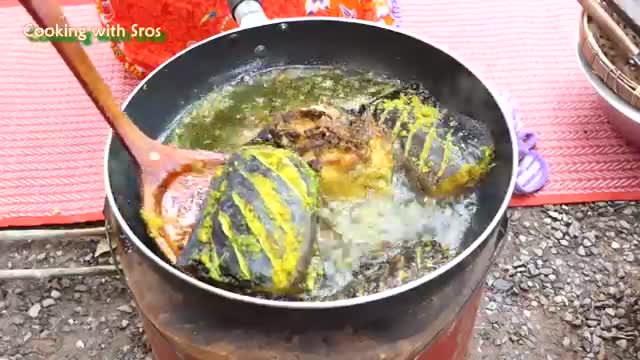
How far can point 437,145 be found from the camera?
4.30 feet

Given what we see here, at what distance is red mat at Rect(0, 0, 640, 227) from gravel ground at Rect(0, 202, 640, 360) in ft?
0.28

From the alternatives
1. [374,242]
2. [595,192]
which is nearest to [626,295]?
[595,192]

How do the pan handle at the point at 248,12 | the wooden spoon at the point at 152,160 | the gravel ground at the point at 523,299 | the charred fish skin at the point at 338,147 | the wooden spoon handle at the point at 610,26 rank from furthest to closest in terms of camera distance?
the wooden spoon handle at the point at 610,26
the gravel ground at the point at 523,299
the pan handle at the point at 248,12
the charred fish skin at the point at 338,147
the wooden spoon at the point at 152,160

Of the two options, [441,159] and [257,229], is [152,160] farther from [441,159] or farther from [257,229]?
[441,159]

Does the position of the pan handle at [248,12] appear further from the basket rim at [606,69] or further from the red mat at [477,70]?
the basket rim at [606,69]

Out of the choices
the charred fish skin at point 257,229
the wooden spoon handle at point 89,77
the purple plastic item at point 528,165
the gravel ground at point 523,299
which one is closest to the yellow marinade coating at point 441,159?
the charred fish skin at point 257,229

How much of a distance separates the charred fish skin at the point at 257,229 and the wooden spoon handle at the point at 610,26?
1254mm

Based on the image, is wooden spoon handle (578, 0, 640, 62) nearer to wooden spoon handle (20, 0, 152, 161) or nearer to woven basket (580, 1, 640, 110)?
woven basket (580, 1, 640, 110)

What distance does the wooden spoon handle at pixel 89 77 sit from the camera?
1040mm

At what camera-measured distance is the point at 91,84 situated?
1.16m

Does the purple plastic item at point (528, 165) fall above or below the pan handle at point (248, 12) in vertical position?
below

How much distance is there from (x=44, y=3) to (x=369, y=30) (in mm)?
647

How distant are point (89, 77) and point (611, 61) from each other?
1.56m

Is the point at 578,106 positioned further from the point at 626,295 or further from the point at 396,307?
the point at 396,307
